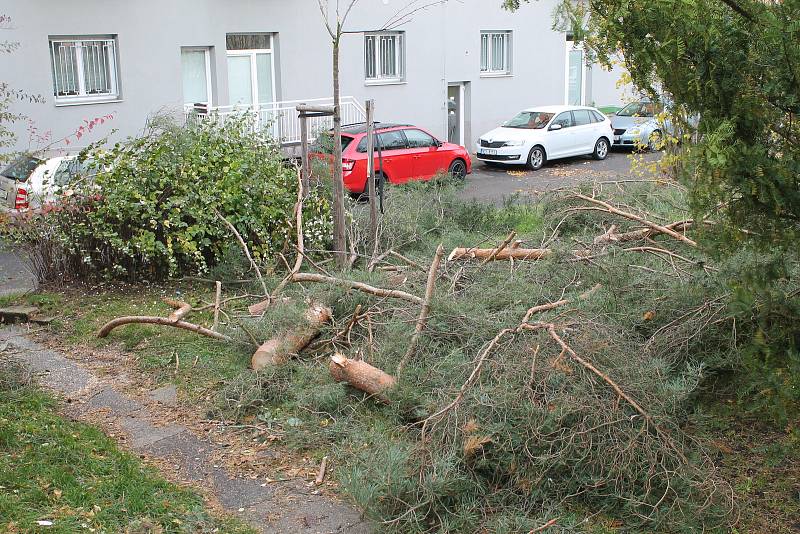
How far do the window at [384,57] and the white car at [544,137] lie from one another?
3103 millimetres

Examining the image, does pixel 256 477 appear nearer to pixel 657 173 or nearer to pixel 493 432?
pixel 493 432

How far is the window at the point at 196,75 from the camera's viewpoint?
20203mm

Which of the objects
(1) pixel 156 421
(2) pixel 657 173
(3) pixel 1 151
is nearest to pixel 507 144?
(2) pixel 657 173

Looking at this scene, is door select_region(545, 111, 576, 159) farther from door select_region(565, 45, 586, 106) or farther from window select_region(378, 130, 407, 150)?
window select_region(378, 130, 407, 150)

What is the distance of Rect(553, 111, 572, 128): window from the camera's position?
2420 cm

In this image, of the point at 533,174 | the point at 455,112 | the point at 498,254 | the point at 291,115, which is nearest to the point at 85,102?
the point at 291,115

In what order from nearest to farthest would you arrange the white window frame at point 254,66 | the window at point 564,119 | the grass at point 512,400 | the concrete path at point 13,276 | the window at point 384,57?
the grass at point 512,400 → the concrete path at point 13,276 → the white window frame at point 254,66 → the window at point 384,57 → the window at point 564,119

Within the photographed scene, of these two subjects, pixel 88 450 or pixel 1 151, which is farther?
Result: pixel 1 151

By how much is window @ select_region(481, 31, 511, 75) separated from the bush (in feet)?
55.3

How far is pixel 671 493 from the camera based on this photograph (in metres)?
5.32

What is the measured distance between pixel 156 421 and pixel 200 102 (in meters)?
14.7

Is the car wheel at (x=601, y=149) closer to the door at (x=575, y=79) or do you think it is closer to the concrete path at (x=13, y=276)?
the door at (x=575, y=79)

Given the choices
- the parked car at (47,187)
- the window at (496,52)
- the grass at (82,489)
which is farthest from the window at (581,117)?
the grass at (82,489)

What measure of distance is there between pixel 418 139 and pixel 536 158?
5260mm
